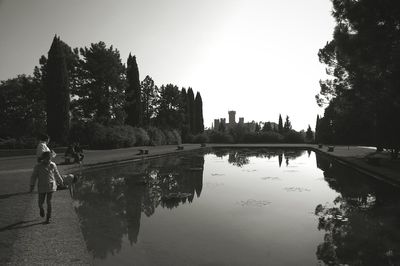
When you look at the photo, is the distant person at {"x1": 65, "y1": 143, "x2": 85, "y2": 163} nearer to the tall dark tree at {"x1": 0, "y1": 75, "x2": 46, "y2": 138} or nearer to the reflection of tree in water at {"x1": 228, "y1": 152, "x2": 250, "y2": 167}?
the reflection of tree in water at {"x1": 228, "y1": 152, "x2": 250, "y2": 167}

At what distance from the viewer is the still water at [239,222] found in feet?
17.4

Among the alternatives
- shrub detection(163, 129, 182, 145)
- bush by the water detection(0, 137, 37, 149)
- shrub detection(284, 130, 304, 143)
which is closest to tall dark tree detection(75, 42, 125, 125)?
bush by the water detection(0, 137, 37, 149)

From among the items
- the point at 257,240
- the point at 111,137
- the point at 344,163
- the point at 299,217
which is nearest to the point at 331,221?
the point at 299,217

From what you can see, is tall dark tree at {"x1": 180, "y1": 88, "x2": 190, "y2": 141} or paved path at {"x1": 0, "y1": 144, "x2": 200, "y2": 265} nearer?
paved path at {"x1": 0, "y1": 144, "x2": 200, "y2": 265}

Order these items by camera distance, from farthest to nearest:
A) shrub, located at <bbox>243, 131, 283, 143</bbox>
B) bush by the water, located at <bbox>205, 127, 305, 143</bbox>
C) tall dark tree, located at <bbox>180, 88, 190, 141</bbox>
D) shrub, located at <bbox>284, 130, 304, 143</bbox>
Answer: tall dark tree, located at <bbox>180, 88, 190, 141</bbox>
shrub, located at <bbox>243, 131, 283, 143</bbox>
bush by the water, located at <bbox>205, 127, 305, 143</bbox>
shrub, located at <bbox>284, 130, 304, 143</bbox>

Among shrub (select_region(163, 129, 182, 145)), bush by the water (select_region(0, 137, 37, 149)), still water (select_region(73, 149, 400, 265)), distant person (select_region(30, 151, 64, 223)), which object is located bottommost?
still water (select_region(73, 149, 400, 265))

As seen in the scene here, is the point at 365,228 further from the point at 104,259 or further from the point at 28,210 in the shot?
the point at 28,210

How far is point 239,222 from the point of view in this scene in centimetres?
752

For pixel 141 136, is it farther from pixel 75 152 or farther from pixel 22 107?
pixel 75 152

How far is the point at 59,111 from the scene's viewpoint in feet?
94.5

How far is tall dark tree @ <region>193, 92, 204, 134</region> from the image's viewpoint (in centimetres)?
6461

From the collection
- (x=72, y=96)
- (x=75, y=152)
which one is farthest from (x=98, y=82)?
(x=75, y=152)

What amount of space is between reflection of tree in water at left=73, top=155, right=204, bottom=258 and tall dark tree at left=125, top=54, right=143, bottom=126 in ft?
76.7

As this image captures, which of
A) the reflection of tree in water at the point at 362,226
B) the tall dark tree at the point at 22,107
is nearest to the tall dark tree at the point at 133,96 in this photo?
the tall dark tree at the point at 22,107
